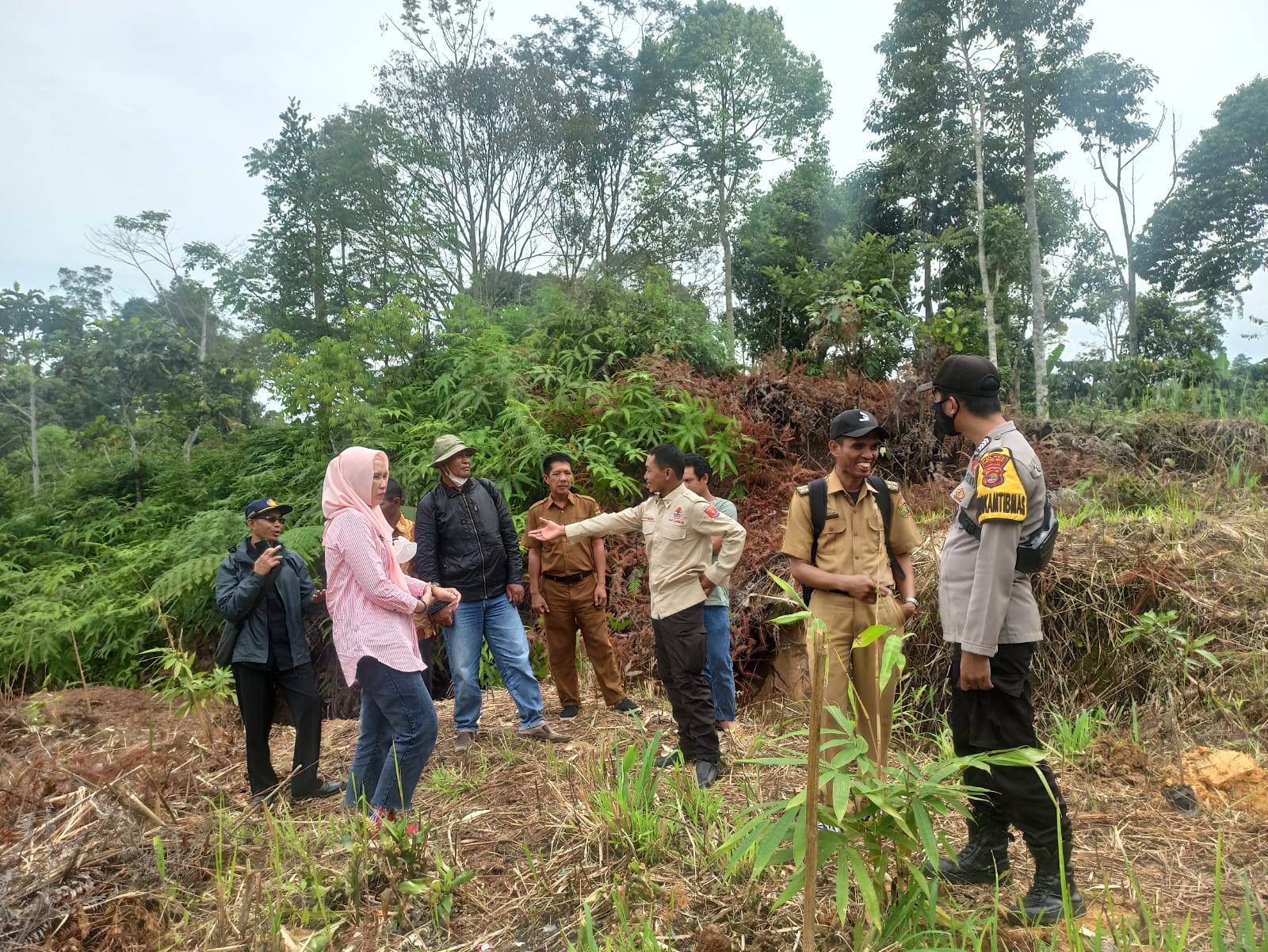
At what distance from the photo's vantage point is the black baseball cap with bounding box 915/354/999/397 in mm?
2795

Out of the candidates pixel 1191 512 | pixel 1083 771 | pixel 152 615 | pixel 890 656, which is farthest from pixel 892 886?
pixel 152 615

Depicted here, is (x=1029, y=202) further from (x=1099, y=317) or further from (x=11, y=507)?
(x=11, y=507)

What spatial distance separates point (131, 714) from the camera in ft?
22.2

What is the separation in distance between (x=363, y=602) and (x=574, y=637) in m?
2.42

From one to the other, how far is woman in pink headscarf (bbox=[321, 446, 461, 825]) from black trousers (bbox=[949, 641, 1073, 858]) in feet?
6.99

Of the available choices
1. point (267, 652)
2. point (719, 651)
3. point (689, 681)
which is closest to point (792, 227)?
point (719, 651)

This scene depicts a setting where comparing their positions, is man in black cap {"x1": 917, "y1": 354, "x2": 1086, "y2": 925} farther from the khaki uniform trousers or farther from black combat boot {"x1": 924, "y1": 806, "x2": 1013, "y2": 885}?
the khaki uniform trousers

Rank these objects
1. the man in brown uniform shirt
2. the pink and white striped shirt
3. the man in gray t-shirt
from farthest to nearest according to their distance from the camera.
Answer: the man in brown uniform shirt, the man in gray t-shirt, the pink and white striped shirt

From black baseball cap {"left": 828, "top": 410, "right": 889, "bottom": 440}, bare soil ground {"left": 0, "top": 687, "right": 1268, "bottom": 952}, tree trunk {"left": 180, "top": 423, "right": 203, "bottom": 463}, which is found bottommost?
bare soil ground {"left": 0, "top": 687, "right": 1268, "bottom": 952}

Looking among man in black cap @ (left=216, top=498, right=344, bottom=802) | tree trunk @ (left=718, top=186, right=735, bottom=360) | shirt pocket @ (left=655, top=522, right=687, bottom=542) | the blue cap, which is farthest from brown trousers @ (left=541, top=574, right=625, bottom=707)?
tree trunk @ (left=718, top=186, right=735, bottom=360)

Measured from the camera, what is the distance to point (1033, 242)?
18.0 metres

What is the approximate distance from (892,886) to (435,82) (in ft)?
64.8

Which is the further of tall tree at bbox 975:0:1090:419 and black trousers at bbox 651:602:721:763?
tall tree at bbox 975:0:1090:419

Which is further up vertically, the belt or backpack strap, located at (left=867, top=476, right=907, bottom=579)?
backpack strap, located at (left=867, top=476, right=907, bottom=579)
